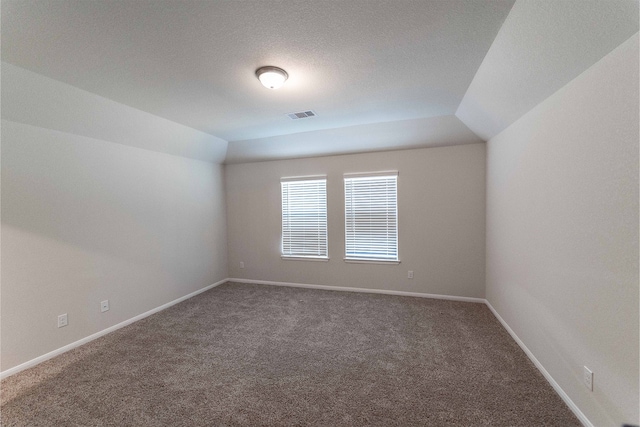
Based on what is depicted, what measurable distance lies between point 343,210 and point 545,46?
321 cm

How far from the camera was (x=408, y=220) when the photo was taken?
4.15 metres

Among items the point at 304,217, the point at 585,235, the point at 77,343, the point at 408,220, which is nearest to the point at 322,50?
the point at 585,235

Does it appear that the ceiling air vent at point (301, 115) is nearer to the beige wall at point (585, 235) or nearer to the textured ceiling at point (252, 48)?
the textured ceiling at point (252, 48)

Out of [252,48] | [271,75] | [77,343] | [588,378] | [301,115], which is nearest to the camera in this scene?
[588,378]

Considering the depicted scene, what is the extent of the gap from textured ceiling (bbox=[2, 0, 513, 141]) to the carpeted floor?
8.76 feet

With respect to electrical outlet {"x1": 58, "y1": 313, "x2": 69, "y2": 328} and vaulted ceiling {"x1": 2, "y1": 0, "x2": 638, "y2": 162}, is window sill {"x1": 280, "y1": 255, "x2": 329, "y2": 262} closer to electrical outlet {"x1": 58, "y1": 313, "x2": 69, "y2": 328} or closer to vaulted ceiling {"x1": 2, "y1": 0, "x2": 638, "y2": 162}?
vaulted ceiling {"x1": 2, "y1": 0, "x2": 638, "y2": 162}

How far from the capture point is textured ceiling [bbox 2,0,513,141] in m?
1.51

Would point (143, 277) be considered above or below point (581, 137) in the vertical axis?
below

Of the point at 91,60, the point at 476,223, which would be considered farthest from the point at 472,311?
the point at 91,60

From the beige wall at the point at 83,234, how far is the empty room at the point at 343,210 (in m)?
0.02

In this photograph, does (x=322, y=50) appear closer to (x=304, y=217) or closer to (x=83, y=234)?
(x=304, y=217)

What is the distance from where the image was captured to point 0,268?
2.26 m

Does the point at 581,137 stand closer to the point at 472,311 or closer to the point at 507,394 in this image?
the point at 507,394

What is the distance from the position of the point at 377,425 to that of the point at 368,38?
2677 mm
